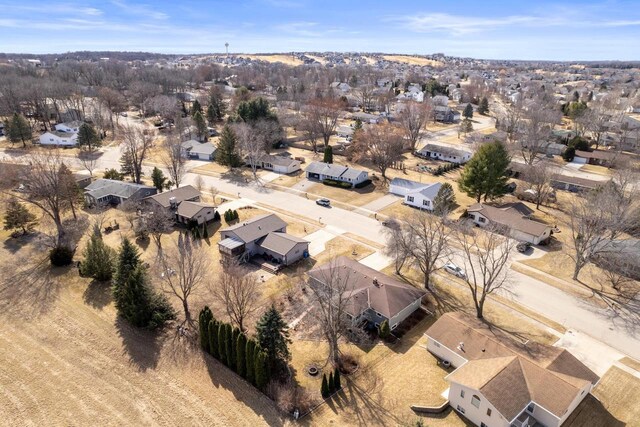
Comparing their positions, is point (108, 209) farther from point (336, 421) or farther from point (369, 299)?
point (336, 421)

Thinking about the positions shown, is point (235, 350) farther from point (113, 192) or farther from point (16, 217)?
point (113, 192)

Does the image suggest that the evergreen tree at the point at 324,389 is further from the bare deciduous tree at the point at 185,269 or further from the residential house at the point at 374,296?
the bare deciduous tree at the point at 185,269

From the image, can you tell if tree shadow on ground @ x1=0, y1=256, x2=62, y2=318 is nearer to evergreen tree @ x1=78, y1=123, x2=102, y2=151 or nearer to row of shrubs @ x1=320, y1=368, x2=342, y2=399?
row of shrubs @ x1=320, y1=368, x2=342, y2=399

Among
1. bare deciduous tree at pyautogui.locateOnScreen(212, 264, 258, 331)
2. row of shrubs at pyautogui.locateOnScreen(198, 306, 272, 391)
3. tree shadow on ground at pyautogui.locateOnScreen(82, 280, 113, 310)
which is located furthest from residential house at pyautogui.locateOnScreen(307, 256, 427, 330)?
tree shadow on ground at pyautogui.locateOnScreen(82, 280, 113, 310)

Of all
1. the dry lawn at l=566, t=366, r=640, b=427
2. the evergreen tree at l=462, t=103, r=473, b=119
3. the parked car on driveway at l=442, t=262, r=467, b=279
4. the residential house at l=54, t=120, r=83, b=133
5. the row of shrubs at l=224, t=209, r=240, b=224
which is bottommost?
the dry lawn at l=566, t=366, r=640, b=427

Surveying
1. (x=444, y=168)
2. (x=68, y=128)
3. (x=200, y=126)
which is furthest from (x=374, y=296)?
(x=68, y=128)

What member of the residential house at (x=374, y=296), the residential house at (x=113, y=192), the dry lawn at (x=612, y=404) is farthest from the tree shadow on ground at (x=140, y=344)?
the dry lawn at (x=612, y=404)

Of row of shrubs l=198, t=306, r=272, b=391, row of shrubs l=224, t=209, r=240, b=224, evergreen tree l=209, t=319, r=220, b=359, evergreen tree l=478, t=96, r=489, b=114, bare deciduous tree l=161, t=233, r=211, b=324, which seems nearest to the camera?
row of shrubs l=198, t=306, r=272, b=391
